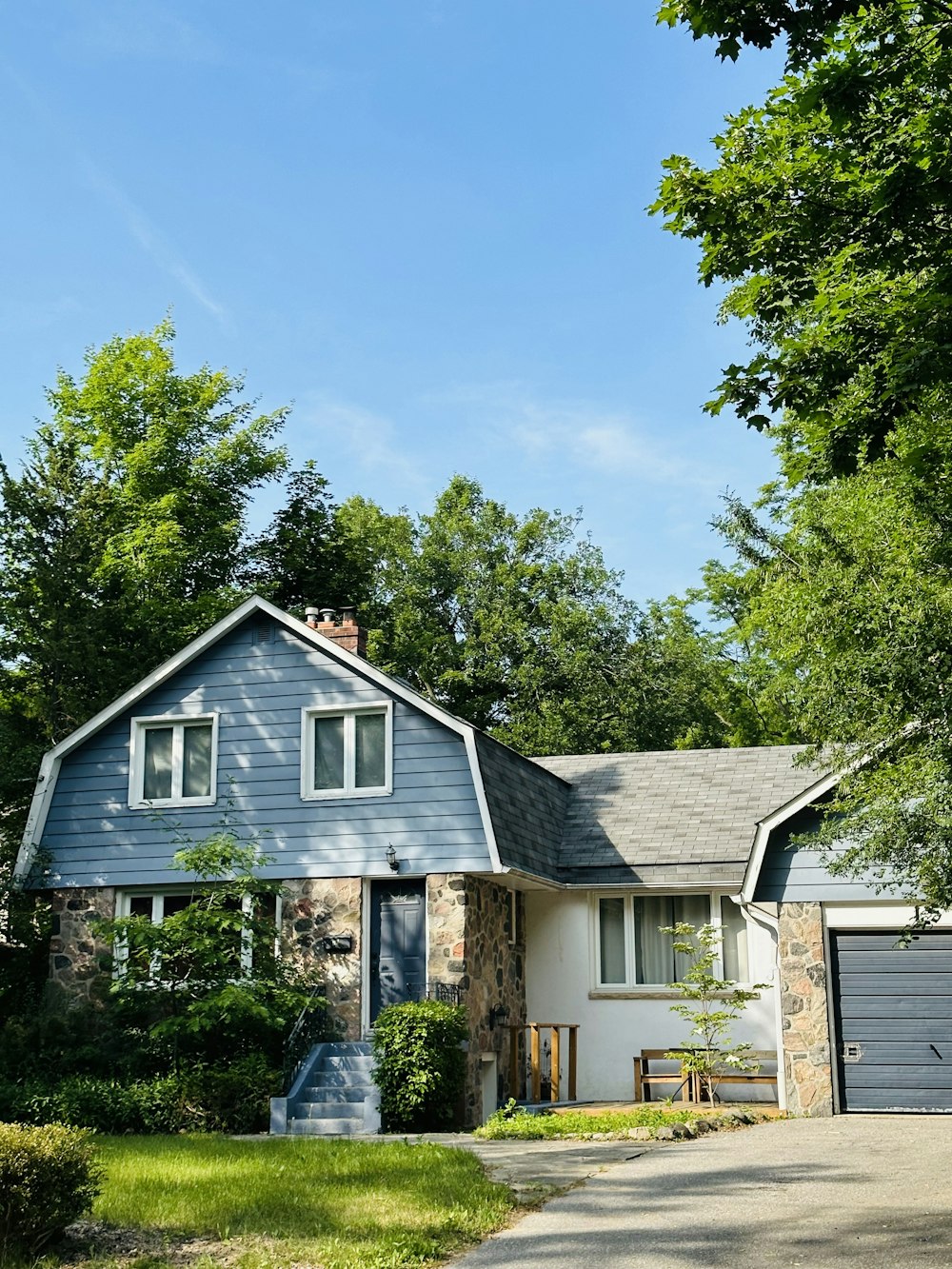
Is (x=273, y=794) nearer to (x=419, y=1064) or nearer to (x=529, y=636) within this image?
(x=419, y=1064)

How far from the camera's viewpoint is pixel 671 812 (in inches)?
864

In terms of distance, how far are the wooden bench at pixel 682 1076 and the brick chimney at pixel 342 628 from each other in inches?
270

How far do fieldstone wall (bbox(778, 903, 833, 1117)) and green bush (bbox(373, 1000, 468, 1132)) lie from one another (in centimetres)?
397

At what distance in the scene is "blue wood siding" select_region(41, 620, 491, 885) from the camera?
19.3m

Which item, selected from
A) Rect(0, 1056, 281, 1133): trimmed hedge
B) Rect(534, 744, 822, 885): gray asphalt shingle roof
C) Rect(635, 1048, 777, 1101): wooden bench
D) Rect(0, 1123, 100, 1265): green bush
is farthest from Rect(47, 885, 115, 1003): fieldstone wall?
Rect(0, 1123, 100, 1265): green bush

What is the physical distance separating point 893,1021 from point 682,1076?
8.74 feet

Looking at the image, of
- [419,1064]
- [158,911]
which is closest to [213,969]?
[158,911]

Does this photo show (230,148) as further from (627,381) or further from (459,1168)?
(459,1168)

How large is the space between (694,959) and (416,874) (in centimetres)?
435

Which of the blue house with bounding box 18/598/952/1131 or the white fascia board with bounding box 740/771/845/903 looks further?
the blue house with bounding box 18/598/952/1131

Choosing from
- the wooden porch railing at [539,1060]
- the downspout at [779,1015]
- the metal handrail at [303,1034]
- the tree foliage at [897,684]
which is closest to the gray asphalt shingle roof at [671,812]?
the downspout at [779,1015]

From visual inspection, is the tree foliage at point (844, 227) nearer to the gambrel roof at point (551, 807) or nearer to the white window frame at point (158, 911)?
the gambrel roof at point (551, 807)

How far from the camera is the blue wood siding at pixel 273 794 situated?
759 inches

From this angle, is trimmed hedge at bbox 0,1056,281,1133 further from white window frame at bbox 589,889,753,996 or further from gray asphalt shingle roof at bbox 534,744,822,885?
gray asphalt shingle roof at bbox 534,744,822,885
